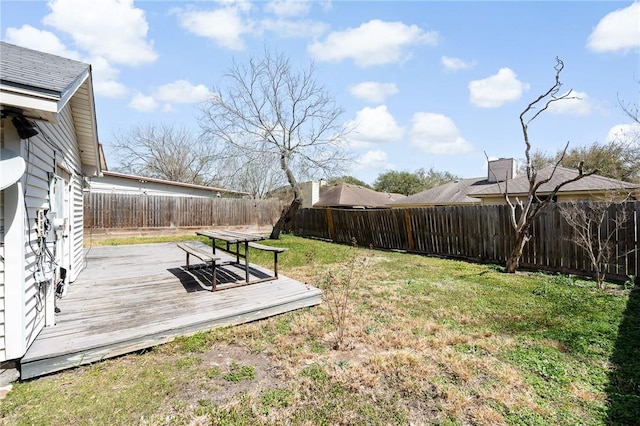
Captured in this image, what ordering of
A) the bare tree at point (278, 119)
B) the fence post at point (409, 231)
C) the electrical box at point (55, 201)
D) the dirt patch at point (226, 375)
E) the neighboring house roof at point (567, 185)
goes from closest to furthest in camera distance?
1. the dirt patch at point (226, 375)
2. the electrical box at point (55, 201)
3. the fence post at point (409, 231)
4. the neighboring house roof at point (567, 185)
5. the bare tree at point (278, 119)

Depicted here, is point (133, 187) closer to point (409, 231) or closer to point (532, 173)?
point (409, 231)

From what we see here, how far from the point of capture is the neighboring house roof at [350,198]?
78.3 ft

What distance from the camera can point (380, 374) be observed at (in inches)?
102

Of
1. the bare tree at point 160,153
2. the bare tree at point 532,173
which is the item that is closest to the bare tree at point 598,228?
the bare tree at point 532,173

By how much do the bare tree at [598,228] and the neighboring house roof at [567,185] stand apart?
3626 millimetres

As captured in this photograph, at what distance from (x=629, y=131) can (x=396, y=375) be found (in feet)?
41.8

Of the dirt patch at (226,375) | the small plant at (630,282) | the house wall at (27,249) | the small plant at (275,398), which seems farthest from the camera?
the small plant at (630,282)

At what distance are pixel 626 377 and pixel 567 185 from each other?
469 inches

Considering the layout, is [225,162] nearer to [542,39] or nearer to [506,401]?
[542,39]

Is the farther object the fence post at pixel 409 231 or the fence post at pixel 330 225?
the fence post at pixel 330 225

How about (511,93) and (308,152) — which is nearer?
(511,93)

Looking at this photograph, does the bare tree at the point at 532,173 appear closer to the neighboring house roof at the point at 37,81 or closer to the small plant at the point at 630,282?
the small plant at the point at 630,282

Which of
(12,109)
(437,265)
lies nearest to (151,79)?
(12,109)

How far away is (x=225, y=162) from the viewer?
43.2ft
